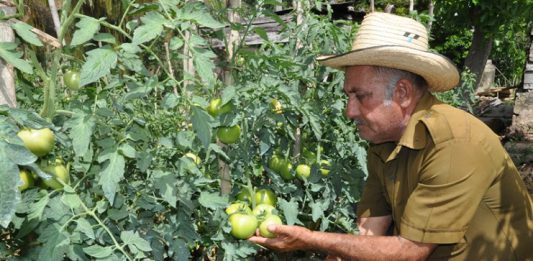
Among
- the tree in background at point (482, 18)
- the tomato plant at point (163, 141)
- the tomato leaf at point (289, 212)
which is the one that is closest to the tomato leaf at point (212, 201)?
the tomato plant at point (163, 141)

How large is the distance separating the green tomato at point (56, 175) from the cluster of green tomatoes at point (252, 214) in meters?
0.60

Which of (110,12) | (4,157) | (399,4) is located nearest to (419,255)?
(4,157)

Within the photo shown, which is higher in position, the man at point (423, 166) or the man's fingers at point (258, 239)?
the man at point (423, 166)

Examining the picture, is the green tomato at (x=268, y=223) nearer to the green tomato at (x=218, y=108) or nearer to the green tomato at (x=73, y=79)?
the green tomato at (x=218, y=108)

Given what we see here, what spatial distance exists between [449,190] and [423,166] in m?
0.12

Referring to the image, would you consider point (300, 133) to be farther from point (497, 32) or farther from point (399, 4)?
point (399, 4)

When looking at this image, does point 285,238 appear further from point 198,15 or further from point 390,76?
point 198,15

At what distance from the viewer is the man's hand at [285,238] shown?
76.1 inches

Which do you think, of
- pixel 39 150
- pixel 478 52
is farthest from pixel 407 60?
pixel 478 52

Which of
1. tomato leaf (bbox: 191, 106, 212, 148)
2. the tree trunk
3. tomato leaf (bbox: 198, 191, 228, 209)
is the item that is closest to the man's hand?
tomato leaf (bbox: 198, 191, 228, 209)

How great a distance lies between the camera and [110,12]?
8227mm

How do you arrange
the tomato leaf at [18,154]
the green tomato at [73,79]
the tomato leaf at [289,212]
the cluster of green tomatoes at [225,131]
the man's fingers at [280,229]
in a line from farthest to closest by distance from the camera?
the tomato leaf at [289,212], the man's fingers at [280,229], the cluster of green tomatoes at [225,131], the green tomato at [73,79], the tomato leaf at [18,154]

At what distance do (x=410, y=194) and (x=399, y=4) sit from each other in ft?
45.9

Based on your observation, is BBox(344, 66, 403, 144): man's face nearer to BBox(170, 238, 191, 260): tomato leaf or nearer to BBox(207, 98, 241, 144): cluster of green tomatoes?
BBox(207, 98, 241, 144): cluster of green tomatoes
